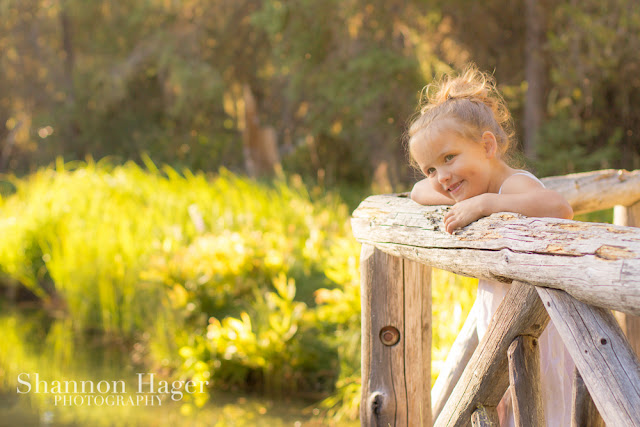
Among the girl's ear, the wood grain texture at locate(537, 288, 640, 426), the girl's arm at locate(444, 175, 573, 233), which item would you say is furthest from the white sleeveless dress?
the wood grain texture at locate(537, 288, 640, 426)

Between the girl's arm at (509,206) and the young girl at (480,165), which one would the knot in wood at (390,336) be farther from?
the girl's arm at (509,206)

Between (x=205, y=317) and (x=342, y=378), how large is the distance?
157 cm

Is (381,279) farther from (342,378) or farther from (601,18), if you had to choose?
(601,18)

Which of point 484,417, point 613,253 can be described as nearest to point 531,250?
point 613,253

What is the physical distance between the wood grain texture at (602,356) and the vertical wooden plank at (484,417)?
1.60 feet

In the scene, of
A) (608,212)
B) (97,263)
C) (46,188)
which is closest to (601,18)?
(608,212)

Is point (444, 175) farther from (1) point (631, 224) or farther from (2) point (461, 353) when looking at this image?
(1) point (631, 224)

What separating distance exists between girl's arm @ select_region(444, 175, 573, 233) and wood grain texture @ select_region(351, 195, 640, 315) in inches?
1.5

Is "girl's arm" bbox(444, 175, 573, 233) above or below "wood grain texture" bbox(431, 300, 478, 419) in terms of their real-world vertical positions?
above

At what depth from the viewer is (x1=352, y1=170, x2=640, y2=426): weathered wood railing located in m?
1.53

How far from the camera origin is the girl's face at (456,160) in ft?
7.53

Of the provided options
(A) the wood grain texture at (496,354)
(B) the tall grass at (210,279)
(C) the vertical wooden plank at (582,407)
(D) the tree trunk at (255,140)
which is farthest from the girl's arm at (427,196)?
(D) the tree trunk at (255,140)

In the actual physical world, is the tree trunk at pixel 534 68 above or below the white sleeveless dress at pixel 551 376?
above

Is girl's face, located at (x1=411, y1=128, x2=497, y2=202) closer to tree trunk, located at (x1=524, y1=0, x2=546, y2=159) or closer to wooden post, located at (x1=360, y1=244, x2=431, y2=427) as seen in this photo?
wooden post, located at (x1=360, y1=244, x2=431, y2=427)
